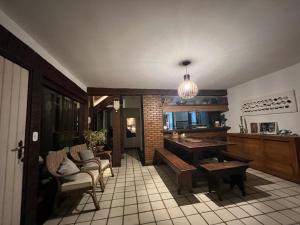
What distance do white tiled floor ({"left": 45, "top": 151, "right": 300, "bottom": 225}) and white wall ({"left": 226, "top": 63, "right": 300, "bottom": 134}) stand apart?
4.61 feet

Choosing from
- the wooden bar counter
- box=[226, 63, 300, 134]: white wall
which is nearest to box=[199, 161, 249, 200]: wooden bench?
the wooden bar counter

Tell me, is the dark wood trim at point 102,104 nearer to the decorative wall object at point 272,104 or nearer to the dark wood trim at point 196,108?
the dark wood trim at point 196,108

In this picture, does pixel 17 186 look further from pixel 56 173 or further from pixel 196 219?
pixel 196 219

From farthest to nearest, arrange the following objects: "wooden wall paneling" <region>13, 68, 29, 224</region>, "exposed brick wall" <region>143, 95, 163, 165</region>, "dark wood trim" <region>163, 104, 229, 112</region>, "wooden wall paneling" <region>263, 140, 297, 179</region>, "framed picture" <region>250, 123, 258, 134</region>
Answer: "dark wood trim" <region>163, 104, 229, 112</region> → "exposed brick wall" <region>143, 95, 163, 165</region> → "framed picture" <region>250, 123, 258, 134</region> → "wooden wall paneling" <region>263, 140, 297, 179</region> → "wooden wall paneling" <region>13, 68, 29, 224</region>

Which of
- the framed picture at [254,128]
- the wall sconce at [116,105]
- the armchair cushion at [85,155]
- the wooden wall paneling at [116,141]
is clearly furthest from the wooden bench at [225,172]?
the wall sconce at [116,105]

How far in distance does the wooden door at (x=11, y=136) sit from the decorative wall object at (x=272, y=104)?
200 inches

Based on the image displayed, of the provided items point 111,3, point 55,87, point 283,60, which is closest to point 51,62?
point 55,87

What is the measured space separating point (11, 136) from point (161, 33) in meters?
2.21

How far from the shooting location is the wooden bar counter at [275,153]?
114 inches

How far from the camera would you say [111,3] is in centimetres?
149

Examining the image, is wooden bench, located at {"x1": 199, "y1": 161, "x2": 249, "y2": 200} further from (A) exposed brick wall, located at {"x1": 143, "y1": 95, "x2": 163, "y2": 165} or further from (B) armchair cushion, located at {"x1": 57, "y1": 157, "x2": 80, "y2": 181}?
(A) exposed brick wall, located at {"x1": 143, "y1": 95, "x2": 163, "y2": 165}

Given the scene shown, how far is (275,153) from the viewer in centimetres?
329

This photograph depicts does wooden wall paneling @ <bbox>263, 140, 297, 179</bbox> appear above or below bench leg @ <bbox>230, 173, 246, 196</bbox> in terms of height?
above

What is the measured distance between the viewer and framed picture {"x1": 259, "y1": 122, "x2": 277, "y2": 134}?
12.4ft
